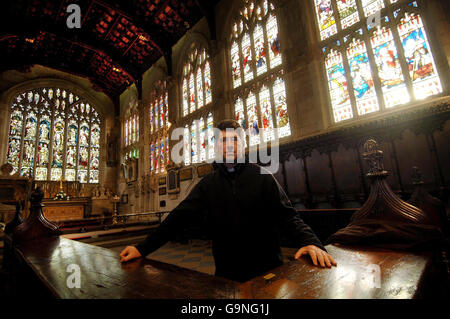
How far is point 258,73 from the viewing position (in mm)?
8273

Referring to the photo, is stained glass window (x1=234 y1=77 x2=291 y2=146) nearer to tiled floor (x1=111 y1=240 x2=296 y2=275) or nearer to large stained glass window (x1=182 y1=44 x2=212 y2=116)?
large stained glass window (x1=182 y1=44 x2=212 y2=116)

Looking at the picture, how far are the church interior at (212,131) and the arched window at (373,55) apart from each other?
0.11ft

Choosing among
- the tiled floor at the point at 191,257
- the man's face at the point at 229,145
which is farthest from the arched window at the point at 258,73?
the man's face at the point at 229,145

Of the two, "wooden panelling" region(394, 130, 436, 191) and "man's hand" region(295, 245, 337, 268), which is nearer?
"man's hand" region(295, 245, 337, 268)

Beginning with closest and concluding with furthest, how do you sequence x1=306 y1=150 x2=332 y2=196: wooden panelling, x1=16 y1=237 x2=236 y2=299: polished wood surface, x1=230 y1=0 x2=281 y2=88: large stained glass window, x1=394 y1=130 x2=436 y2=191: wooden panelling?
x1=16 y1=237 x2=236 y2=299: polished wood surface → x1=394 y1=130 x2=436 y2=191: wooden panelling → x1=306 y1=150 x2=332 y2=196: wooden panelling → x1=230 y1=0 x2=281 y2=88: large stained glass window

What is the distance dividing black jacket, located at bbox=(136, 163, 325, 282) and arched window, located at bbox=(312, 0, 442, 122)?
577cm

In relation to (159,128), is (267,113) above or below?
below

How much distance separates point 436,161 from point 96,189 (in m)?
16.1

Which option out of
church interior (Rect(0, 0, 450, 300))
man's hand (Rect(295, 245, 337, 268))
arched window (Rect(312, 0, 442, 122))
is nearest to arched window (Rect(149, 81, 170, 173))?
church interior (Rect(0, 0, 450, 300))

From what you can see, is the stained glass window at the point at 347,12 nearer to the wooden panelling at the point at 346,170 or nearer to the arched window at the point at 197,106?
the wooden panelling at the point at 346,170

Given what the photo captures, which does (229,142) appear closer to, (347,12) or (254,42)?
(347,12)

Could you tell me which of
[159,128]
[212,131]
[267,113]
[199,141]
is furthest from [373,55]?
[159,128]

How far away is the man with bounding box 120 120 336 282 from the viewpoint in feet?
3.96

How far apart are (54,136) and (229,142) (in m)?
17.3
